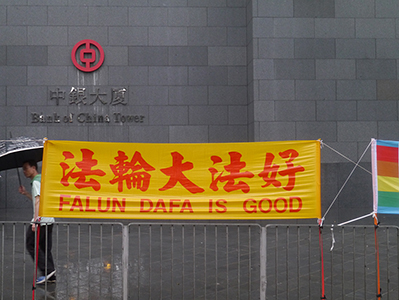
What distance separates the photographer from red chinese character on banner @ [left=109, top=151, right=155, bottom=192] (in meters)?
5.64

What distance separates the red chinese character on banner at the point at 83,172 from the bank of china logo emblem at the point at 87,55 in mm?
9448

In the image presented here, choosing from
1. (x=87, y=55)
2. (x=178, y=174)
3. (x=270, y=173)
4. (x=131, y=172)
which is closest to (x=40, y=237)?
(x=131, y=172)

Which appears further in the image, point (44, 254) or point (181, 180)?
point (44, 254)

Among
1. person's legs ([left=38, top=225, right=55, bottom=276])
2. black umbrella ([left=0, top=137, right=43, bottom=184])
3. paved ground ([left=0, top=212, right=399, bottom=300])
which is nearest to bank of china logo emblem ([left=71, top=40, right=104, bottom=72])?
paved ground ([left=0, top=212, right=399, bottom=300])

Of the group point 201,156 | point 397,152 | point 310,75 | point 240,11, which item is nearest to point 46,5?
point 240,11

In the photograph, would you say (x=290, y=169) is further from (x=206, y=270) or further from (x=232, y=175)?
(x=206, y=270)

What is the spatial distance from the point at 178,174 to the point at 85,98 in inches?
382

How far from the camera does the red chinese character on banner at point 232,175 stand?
5590mm

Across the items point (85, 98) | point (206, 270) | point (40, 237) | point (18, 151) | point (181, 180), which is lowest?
point (206, 270)

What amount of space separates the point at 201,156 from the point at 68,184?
5.63 feet

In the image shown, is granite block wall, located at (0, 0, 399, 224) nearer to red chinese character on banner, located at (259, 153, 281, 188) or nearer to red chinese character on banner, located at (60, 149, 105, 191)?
red chinese character on banner, located at (259, 153, 281, 188)

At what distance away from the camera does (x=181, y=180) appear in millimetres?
5629

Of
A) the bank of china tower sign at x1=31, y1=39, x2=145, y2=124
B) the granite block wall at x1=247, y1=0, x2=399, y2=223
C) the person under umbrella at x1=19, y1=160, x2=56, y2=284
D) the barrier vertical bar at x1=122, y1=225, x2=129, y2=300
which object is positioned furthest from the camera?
the bank of china tower sign at x1=31, y1=39, x2=145, y2=124

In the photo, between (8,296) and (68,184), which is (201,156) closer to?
(68,184)
